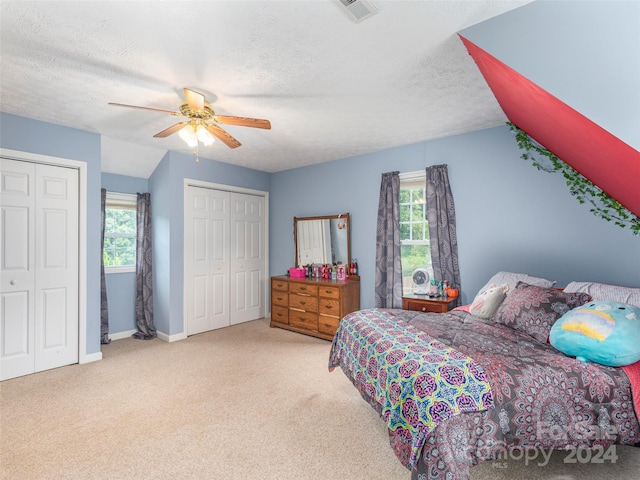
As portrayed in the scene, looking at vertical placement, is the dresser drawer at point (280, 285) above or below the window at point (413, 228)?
below

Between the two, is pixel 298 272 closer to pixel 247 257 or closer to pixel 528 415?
pixel 247 257

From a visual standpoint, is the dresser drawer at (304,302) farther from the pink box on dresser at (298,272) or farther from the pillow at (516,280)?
the pillow at (516,280)

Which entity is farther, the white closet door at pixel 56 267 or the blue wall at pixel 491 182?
the white closet door at pixel 56 267

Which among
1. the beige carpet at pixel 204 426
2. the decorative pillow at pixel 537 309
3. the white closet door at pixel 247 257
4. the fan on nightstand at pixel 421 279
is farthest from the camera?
the white closet door at pixel 247 257

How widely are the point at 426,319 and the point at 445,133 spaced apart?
226 cm

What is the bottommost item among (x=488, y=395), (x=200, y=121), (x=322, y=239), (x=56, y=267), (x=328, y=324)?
(x=328, y=324)

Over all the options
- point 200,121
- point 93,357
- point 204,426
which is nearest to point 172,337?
point 93,357

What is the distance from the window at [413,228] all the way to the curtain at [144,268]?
11.8ft

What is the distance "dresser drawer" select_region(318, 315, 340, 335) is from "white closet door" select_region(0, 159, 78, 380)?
2863 millimetres

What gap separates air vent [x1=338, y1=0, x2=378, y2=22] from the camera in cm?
167

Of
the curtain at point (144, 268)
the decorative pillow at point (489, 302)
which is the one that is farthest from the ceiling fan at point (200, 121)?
the decorative pillow at point (489, 302)

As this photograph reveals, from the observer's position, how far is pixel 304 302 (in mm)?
4703

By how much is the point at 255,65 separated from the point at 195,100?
0.57 meters

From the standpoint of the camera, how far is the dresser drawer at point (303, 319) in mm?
4570
